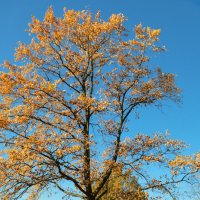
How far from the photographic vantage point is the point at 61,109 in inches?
803

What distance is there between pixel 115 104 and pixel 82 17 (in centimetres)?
544

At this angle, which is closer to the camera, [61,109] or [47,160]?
[47,160]

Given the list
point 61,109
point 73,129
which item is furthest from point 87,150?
point 61,109

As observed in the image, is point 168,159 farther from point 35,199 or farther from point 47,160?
point 35,199

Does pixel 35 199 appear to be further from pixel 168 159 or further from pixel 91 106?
pixel 168 159

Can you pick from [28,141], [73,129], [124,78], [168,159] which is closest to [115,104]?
[124,78]

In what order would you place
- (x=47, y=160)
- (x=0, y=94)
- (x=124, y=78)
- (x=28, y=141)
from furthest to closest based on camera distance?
1. (x=124, y=78)
2. (x=0, y=94)
3. (x=47, y=160)
4. (x=28, y=141)

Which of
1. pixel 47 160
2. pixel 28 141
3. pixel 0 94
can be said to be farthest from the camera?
pixel 0 94

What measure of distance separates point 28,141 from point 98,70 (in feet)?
21.9

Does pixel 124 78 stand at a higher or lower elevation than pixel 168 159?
higher

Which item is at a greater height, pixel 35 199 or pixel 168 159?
pixel 168 159

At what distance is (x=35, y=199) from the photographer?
66.9 feet

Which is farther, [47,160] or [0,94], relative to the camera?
[0,94]

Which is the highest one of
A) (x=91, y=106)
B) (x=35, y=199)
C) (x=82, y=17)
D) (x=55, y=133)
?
(x=82, y=17)
